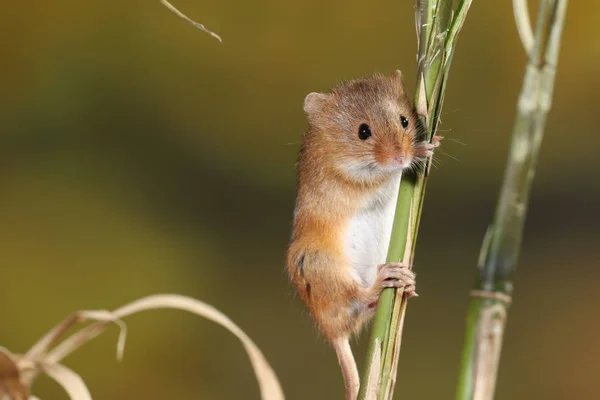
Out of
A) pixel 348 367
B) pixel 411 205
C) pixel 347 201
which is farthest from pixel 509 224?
pixel 347 201

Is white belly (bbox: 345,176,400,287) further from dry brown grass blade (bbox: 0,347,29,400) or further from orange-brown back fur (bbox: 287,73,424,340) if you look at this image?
dry brown grass blade (bbox: 0,347,29,400)

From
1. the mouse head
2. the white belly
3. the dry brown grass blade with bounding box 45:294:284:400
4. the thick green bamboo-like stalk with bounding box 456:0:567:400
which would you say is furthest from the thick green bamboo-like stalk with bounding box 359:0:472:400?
the white belly

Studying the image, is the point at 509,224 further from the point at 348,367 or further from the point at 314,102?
the point at 314,102

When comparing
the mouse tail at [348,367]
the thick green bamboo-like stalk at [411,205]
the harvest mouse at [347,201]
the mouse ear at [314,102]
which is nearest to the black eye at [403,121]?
the harvest mouse at [347,201]

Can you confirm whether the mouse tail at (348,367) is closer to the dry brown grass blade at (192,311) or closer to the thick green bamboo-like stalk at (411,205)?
→ the dry brown grass blade at (192,311)

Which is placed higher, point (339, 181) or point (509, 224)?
point (339, 181)

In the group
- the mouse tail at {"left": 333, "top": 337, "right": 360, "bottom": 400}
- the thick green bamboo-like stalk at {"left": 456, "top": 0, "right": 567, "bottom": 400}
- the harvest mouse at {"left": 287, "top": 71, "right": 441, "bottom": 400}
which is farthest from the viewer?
the harvest mouse at {"left": 287, "top": 71, "right": 441, "bottom": 400}

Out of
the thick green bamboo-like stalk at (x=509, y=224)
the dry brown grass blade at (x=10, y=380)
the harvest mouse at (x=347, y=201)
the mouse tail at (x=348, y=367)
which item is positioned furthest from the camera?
the harvest mouse at (x=347, y=201)
